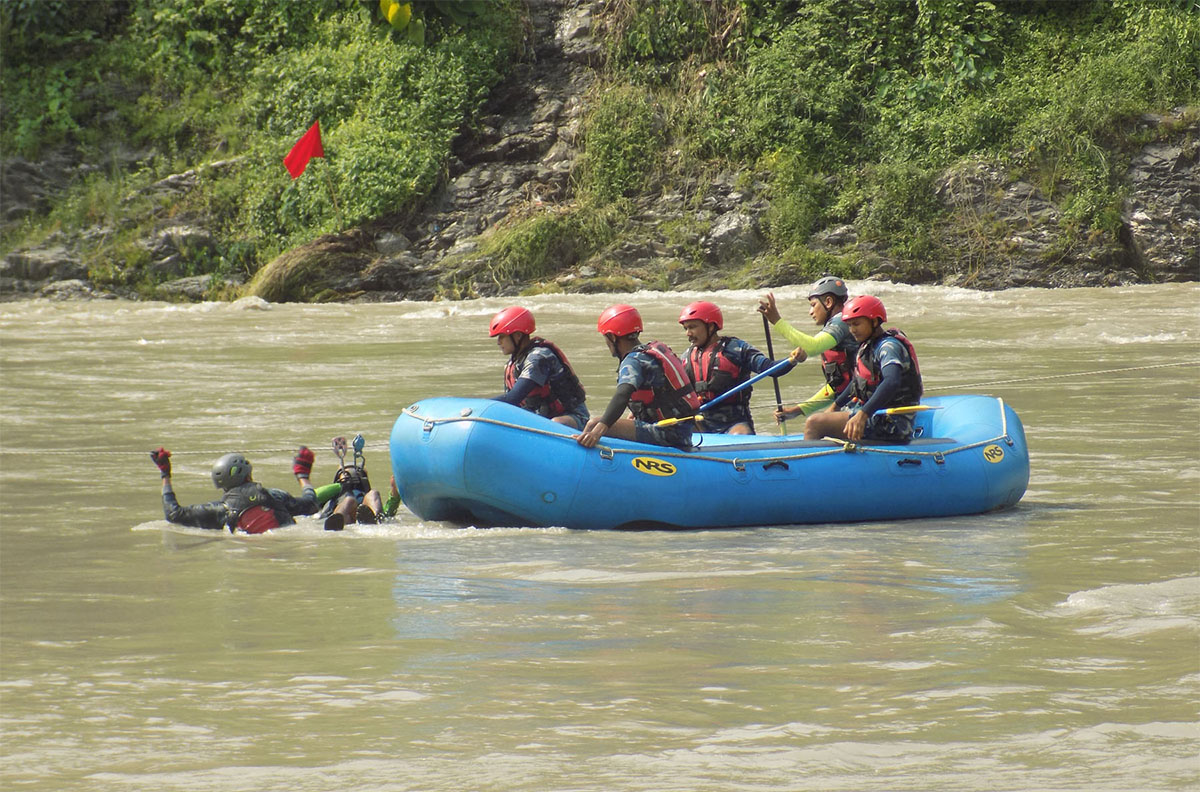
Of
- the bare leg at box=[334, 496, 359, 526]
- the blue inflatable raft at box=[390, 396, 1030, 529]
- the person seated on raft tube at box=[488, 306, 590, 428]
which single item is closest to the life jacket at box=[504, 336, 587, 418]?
the person seated on raft tube at box=[488, 306, 590, 428]

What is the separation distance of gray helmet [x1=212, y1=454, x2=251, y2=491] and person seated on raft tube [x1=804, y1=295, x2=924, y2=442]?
9.17 feet

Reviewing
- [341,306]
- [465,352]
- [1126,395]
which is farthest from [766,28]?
[1126,395]

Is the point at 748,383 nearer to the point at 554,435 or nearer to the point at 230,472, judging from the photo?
the point at 554,435

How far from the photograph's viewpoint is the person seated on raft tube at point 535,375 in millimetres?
7414

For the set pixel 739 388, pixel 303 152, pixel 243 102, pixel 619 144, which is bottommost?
pixel 739 388

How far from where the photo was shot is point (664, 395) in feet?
24.2

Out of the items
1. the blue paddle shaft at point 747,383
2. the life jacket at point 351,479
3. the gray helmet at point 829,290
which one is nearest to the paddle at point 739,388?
the blue paddle shaft at point 747,383

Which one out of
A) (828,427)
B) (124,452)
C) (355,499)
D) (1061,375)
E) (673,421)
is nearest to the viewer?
(673,421)

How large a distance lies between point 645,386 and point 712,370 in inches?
33.7

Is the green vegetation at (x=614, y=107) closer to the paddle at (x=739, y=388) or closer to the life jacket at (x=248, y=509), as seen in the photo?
the paddle at (x=739, y=388)

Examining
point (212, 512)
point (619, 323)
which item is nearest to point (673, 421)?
point (619, 323)

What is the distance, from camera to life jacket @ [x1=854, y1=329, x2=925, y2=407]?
757 cm

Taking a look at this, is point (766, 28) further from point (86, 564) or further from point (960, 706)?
point (960, 706)

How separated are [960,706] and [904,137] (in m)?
16.7
